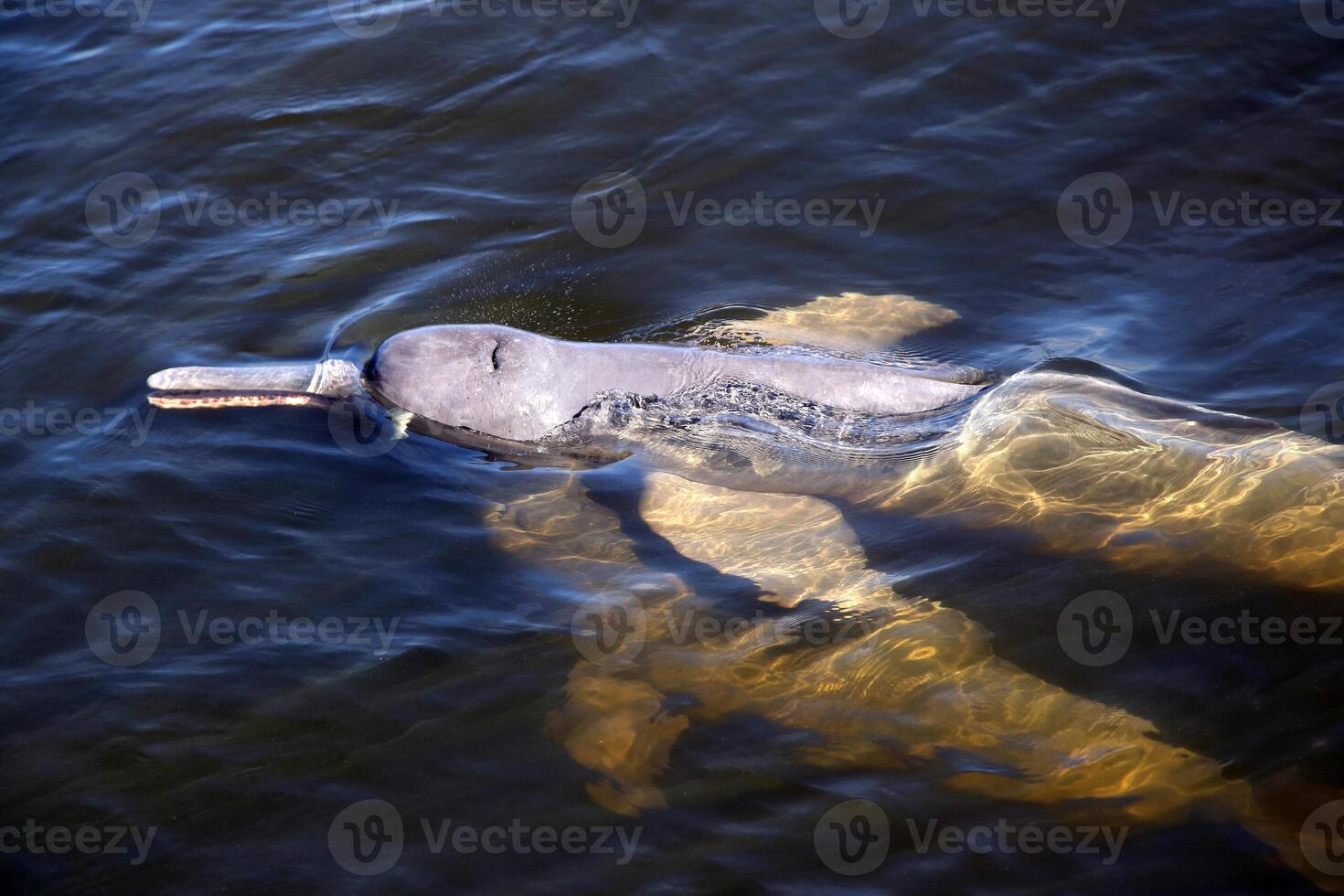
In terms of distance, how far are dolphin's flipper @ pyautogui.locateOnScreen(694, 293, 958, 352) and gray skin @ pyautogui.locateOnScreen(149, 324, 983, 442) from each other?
2.57 feet

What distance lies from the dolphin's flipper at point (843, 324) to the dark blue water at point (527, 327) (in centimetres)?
21

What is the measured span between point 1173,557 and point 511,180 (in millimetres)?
6366

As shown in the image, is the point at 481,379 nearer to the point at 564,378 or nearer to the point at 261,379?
the point at 564,378

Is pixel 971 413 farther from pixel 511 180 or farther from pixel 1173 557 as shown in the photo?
pixel 511 180

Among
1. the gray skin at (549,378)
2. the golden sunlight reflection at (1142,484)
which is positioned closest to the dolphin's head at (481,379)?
the gray skin at (549,378)

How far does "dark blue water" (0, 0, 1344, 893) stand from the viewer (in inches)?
194

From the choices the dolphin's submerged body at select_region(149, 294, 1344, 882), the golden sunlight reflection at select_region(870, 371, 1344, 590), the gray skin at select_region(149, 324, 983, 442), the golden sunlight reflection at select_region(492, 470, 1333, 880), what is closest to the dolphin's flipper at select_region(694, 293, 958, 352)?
the dolphin's submerged body at select_region(149, 294, 1344, 882)

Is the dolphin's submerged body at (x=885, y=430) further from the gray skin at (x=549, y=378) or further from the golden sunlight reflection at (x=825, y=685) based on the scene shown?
the golden sunlight reflection at (x=825, y=685)

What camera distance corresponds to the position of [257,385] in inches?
282

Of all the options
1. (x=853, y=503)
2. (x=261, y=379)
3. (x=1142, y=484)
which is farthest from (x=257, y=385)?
(x=1142, y=484)

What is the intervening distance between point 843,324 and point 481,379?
2.76 m

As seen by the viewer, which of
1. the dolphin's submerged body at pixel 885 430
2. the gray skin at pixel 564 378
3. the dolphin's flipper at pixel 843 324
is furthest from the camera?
the dolphin's flipper at pixel 843 324

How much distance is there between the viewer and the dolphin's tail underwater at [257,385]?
7.10 metres

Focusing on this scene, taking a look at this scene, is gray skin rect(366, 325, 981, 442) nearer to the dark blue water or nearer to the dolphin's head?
the dolphin's head
